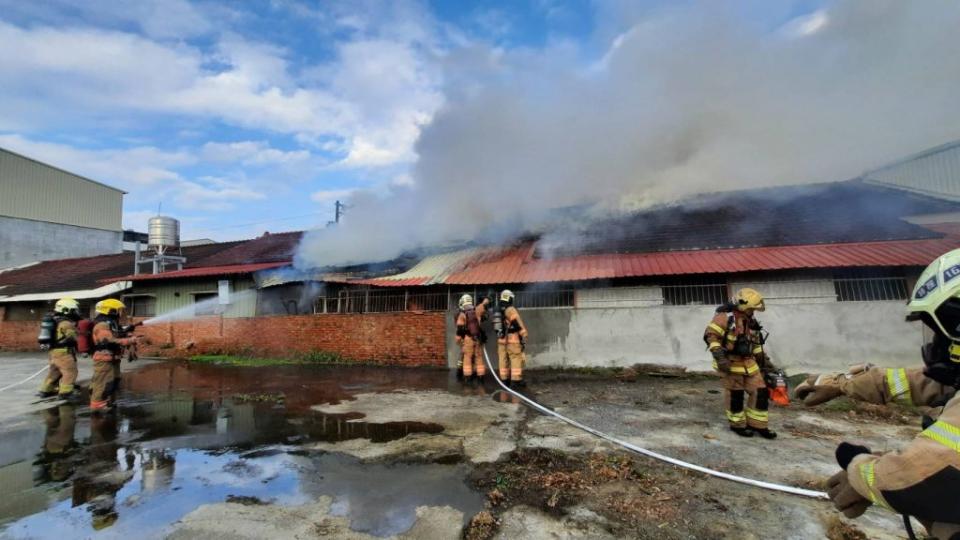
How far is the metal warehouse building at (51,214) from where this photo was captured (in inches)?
901

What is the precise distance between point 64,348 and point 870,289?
48.4ft

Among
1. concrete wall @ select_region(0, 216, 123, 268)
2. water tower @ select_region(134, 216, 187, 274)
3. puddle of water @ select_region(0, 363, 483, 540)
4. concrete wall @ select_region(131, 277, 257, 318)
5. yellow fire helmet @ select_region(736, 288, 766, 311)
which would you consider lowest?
puddle of water @ select_region(0, 363, 483, 540)

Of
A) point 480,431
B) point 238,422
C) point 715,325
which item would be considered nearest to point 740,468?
point 715,325

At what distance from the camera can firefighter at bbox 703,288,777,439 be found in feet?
15.5

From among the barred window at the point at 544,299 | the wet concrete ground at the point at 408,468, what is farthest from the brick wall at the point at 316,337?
the wet concrete ground at the point at 408,468

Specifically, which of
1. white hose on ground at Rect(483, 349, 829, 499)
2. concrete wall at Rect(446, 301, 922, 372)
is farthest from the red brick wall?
white hose on ground at Rect(483, 349, 829, 499)

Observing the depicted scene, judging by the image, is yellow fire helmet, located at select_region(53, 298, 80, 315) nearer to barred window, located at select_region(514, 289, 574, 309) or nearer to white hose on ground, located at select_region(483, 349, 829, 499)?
white hose on ground, located at select_region(483, 349, 829, 499)

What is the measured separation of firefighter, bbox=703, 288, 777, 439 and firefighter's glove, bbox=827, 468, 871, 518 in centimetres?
342

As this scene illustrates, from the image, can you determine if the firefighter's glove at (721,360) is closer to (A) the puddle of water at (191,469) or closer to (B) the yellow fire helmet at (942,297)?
(A) the puddle of water at (191,469)

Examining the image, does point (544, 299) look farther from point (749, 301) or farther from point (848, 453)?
point (848, 453)

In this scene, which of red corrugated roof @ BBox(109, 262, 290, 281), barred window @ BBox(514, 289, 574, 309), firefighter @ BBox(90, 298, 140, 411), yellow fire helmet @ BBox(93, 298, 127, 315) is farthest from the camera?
red corrugated roof @ BBox(109, 262, 290, 281)

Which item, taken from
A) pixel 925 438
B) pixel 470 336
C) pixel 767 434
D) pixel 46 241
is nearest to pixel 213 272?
pixel 470 336

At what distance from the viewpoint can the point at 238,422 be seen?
5.64 m

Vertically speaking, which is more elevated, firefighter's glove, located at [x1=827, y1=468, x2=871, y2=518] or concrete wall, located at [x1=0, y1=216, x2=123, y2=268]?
concrete wall, located at [x1=0, y1=216, x2=123, y2=268]
